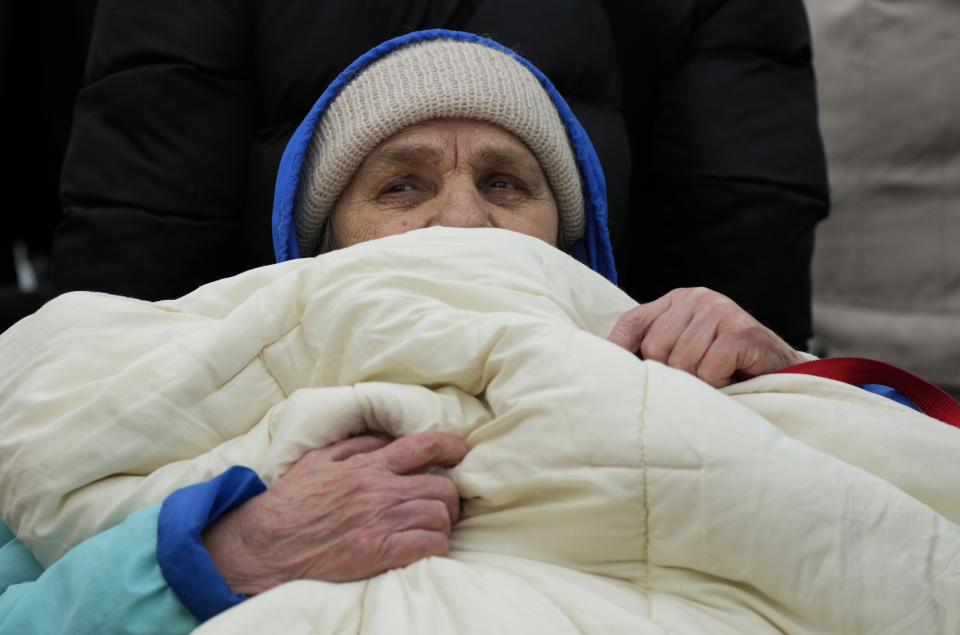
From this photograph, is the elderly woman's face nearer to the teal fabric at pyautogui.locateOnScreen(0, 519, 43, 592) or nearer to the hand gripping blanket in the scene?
the hand gripping blanket

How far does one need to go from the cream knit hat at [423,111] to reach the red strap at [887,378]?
57cm

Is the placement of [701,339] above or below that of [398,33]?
below

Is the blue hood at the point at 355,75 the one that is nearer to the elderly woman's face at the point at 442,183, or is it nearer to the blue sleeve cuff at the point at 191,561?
the elderly woman's face at the point at 442,183

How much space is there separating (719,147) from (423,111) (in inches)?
28.9

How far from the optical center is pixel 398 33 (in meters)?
1.79

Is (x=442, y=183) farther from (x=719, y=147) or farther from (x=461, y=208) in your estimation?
(x=719, y=147)

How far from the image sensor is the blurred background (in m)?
1.75

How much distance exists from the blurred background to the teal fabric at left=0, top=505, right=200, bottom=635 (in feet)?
2.87

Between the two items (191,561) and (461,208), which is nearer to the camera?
(191,561)

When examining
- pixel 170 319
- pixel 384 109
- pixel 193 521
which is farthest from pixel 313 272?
pixel 384 109

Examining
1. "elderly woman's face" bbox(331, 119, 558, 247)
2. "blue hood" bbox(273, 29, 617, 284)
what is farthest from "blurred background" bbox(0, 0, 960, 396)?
"elderly woman's face" bbox(331, 119, 558, 247)

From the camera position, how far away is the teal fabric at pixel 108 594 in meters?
0.80

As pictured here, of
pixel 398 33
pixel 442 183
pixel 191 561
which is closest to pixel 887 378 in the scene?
pixel 442 183

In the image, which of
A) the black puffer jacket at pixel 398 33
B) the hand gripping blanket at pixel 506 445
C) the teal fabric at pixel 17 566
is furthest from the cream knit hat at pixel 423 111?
the teal fabric at pixel 17 566
